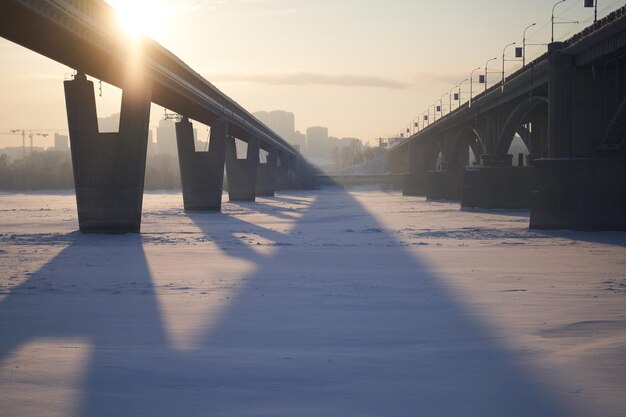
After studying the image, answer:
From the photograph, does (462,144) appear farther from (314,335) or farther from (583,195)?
(314,335)

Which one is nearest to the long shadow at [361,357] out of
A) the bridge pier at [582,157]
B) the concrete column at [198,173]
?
the bridge pier at [582,157]

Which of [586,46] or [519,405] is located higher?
[586,46]

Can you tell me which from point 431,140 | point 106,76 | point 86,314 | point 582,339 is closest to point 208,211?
point 106,76

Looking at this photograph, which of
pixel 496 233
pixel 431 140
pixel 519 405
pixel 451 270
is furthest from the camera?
pixel 431 140

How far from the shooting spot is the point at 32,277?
16.4 m

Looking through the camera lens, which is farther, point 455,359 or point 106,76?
point 106,76

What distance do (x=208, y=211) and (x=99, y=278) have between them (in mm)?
38896

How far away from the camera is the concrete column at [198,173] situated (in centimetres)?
5578

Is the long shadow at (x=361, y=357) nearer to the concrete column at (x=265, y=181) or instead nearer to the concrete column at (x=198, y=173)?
the concrete column at (x=198, y=173)

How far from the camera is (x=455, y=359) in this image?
27.8ft

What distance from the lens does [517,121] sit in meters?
52.8

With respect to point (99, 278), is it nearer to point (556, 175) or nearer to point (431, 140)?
point (556, 175)

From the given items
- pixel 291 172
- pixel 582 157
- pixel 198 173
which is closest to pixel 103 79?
pixel 198 173

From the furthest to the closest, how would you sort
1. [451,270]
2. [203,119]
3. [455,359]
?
1. [203,119]
2. [451,270]
3. [455,359]
